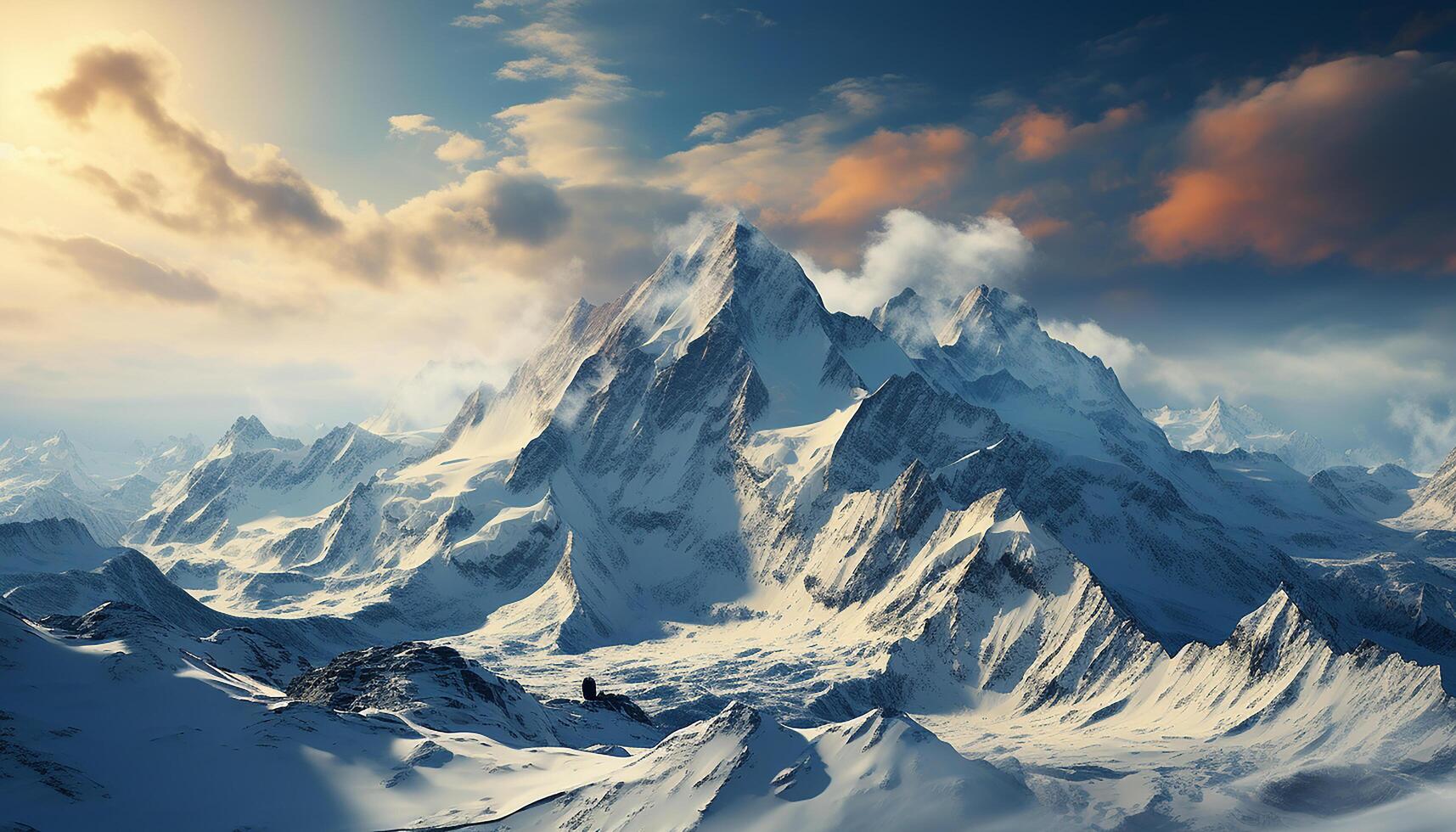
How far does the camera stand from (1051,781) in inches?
5846

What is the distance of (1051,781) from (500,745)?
93966 millimetres

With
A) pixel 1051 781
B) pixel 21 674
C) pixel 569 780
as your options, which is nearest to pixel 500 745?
pixel 569 780

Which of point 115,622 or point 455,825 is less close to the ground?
point 115,622

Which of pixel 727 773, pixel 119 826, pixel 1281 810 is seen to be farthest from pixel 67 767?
pixel 1281 810

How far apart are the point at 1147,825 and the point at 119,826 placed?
136 m

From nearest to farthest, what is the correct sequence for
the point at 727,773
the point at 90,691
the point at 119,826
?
1. the point at 119,826
2. the point at 727,773
3. the point at 90,691

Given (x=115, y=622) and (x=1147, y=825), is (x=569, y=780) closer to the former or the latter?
(x=1147, y=825)

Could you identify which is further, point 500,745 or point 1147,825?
point 500,745

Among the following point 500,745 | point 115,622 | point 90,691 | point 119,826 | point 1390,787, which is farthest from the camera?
point 115,622

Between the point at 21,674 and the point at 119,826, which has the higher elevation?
the point at 21,674

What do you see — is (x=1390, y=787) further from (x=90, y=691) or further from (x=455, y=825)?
(x=90, y=691)

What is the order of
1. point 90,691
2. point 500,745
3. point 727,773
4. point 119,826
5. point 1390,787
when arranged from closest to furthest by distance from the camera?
point 119,826
point 727,773
point 1390,787
point 90,691
point 500,745

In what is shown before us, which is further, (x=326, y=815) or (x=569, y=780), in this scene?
(x=569, y=780)

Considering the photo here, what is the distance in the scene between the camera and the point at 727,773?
460ft
